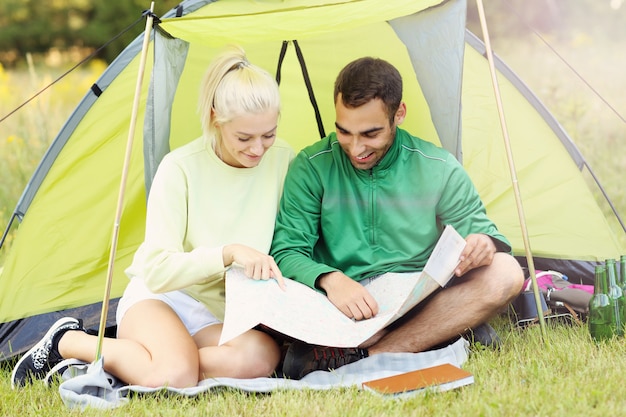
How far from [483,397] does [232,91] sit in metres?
1.00

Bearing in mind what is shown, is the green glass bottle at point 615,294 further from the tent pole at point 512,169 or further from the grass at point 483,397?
the tent pole at point 512,169

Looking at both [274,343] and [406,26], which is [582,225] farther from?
[274,343]

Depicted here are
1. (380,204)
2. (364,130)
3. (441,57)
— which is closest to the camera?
(364,130)

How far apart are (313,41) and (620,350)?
4.95ft

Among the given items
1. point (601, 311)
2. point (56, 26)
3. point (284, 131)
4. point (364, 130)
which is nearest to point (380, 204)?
point (364, 130)

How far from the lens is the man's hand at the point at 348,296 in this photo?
226 cm

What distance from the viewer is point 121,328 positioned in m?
2.27

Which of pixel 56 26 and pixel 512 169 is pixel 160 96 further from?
pixel 56 26

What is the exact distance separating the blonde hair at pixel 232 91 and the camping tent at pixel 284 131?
8 cm

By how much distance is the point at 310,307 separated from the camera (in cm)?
220

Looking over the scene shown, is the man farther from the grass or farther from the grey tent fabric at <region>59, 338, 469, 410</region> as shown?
the grass

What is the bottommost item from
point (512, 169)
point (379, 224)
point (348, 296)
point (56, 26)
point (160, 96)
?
point (348, 296)

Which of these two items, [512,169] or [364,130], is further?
[364,130]

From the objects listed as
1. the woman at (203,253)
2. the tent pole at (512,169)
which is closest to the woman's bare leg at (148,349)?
the woman at (203,253)
